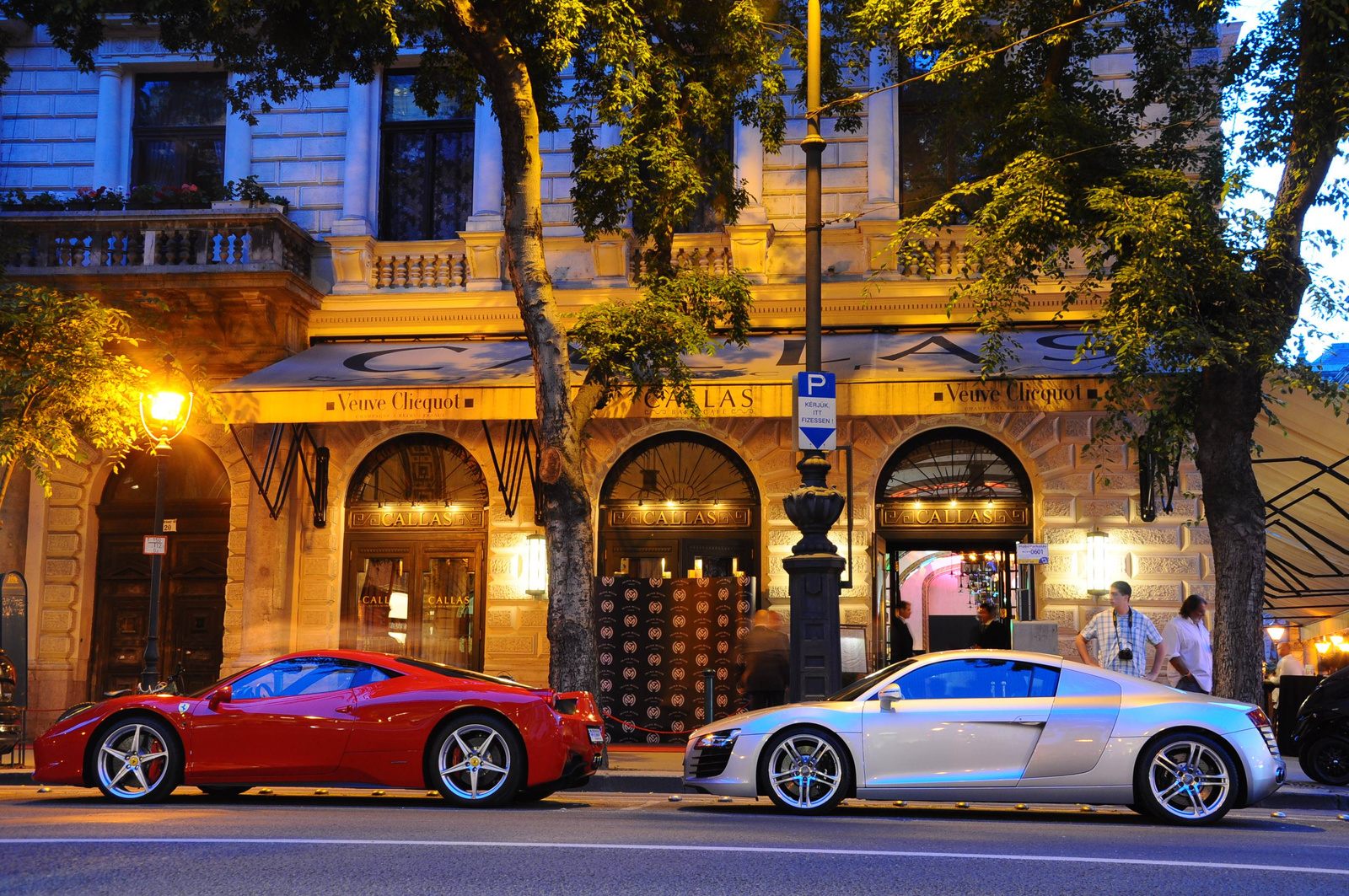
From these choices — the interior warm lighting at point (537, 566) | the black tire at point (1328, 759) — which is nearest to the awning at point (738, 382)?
the interior warm lighting at point (537, 566)

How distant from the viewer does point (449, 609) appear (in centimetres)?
1953

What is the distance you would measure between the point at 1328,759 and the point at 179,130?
1869 cm

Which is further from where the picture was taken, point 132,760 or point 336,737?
point 132,760

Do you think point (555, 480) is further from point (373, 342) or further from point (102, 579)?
point (102, 579)

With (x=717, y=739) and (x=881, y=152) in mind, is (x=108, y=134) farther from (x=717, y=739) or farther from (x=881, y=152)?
(x=717, y=739)

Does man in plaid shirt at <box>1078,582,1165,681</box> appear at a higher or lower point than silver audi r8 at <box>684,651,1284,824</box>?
higher

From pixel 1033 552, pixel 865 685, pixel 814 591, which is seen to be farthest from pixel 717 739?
pixel 1033 552

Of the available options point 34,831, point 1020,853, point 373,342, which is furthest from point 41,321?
point 1020,853

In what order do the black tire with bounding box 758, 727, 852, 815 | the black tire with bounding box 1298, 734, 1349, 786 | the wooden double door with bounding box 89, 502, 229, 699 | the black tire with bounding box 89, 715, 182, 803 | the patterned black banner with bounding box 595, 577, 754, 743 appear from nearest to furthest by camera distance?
the black tire with bounding box 758, 727, 852, 815 → the black tire with bounding box 89, 715, 182, 803 → the black tire with bounding box 1298, 734, 1349, 786 → the patterned black banner with bounding box 595, 577, 754, 743 → the wooden double door with bounding box 89, 502, 229, 699

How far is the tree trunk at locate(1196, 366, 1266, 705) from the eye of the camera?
1325cm

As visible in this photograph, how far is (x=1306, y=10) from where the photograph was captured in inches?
501

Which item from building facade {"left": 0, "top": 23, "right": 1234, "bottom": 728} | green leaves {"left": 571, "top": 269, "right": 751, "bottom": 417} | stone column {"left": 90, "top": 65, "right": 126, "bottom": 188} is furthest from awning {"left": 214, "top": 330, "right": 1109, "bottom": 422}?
stone column {"left": 90, "top": 65, "right": 126, "bottom": 188}

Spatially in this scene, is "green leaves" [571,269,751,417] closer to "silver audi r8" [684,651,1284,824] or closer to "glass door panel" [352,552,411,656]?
"silver audi r8" [684,651,1284,824]

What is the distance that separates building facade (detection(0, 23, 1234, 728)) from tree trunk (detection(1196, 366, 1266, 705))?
12.9 feet
